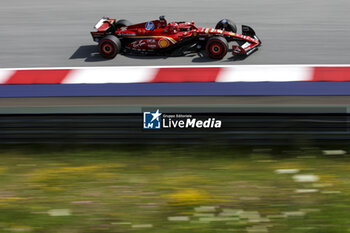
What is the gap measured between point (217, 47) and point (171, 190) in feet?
15.8

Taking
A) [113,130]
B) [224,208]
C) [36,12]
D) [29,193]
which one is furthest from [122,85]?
[36,12]

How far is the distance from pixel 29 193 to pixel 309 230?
277 cm

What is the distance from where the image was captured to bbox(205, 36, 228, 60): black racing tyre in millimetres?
9875

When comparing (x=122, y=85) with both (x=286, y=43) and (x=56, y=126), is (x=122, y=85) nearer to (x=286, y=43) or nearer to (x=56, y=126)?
(x=56, y=126)

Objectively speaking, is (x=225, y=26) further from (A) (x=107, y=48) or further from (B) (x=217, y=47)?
(A) (x=107, y=48)

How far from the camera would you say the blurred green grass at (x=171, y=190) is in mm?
4945

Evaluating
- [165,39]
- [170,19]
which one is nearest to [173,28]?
[165,39]

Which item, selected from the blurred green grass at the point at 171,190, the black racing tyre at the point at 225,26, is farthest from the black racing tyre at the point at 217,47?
the blurred green grass at the point at 171,190

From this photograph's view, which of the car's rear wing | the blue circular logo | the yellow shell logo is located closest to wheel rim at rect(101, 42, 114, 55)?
the blue circular logo

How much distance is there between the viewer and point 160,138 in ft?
21.3

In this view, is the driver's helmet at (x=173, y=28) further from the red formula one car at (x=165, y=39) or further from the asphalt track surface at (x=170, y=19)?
the asphalt track surface at (x=170, y=19)

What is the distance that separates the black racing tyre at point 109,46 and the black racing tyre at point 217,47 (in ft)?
5.43

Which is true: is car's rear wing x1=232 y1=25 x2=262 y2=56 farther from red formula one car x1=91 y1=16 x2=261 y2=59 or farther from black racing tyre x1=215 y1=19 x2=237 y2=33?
black racing tyre x1=215 y1=19 x2=237 y2=33

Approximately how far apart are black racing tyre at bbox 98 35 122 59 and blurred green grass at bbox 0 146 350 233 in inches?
154
